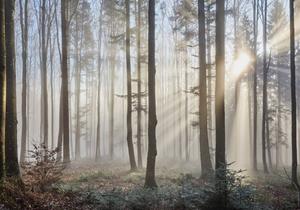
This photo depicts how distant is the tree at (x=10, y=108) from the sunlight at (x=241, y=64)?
77.7 feet

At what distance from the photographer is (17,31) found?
32.3m

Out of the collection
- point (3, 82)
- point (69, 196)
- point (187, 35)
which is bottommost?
point (69, 196)

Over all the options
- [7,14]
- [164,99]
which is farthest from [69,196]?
[164,99]

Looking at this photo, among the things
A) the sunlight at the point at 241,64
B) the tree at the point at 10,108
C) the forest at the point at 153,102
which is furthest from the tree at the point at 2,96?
the sunlight at the point at 241,64

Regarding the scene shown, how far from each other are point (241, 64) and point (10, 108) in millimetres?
26025

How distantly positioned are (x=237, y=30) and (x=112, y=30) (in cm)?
1215

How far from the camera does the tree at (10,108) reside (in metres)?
8.77

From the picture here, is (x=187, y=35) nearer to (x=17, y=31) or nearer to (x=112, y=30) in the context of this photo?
(x=112, y=30)

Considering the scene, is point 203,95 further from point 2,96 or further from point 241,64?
point 241,64

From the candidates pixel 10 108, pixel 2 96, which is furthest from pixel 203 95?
pixel 2 96

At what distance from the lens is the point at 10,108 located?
30.1 ft

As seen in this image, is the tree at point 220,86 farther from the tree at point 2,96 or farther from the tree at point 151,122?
the tree at point 2,96

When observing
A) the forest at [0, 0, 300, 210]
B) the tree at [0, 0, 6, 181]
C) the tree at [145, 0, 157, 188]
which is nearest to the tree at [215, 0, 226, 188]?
the forest at [0, 0, 300, 210]

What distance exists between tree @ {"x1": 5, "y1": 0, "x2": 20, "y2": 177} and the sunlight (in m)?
23.7
